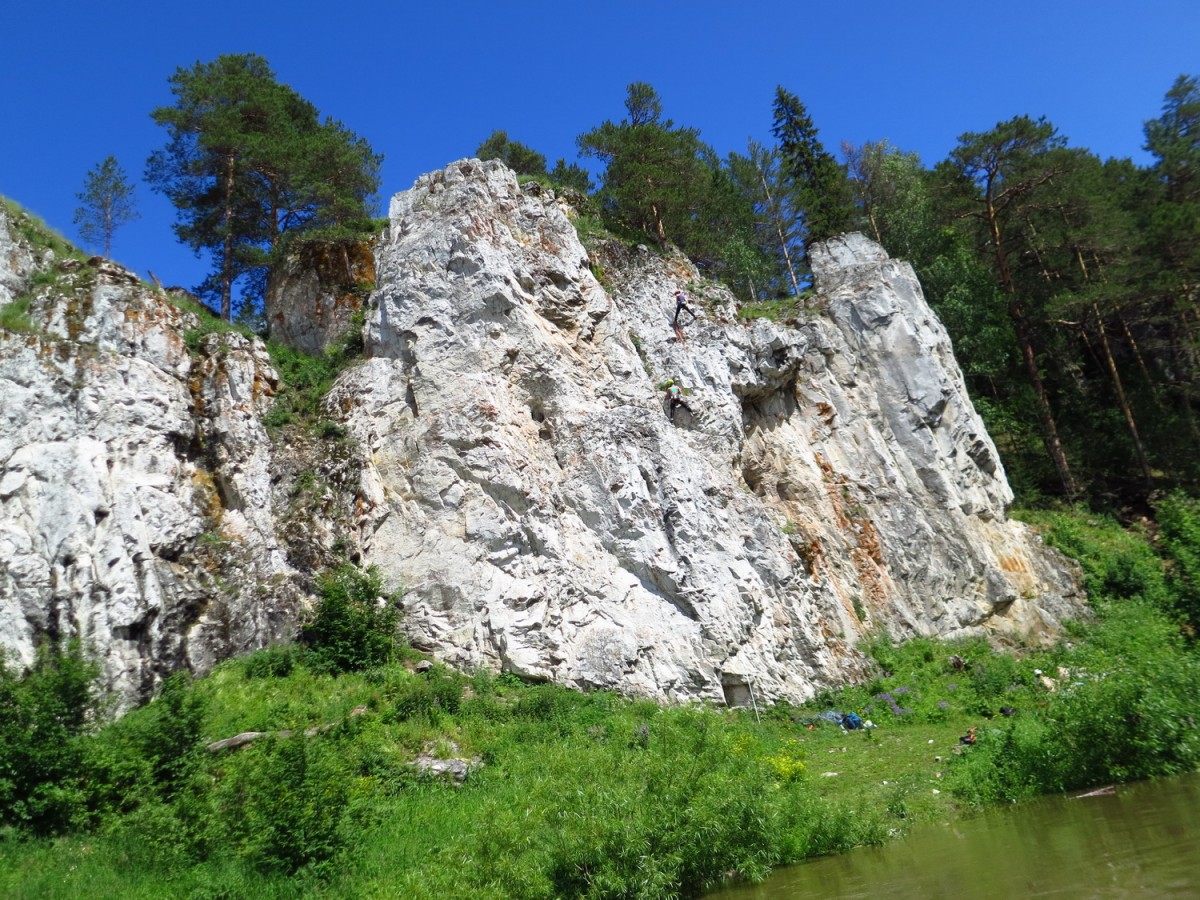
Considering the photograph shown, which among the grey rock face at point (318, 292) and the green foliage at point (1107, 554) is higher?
the grey rock face at point (318, 292)

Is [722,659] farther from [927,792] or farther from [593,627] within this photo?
[927,792]

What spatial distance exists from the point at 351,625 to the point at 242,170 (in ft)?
61.6

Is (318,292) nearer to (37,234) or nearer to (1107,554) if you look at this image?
(37,234)

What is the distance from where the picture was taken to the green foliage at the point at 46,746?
10.5 metres

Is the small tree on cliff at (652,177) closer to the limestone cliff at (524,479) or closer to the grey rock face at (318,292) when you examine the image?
the limestone cliff at (524,479)

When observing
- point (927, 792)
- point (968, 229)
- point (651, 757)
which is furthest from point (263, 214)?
point (968, 229)

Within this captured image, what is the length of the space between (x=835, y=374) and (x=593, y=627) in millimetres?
13806

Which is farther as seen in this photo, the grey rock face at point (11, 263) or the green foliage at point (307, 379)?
the green foliage at point (307, 379)

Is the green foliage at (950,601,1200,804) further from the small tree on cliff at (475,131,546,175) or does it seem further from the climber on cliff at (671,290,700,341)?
the small tree on cliff at (475,131,546,175)

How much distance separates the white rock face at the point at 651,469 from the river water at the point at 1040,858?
21.8 feet

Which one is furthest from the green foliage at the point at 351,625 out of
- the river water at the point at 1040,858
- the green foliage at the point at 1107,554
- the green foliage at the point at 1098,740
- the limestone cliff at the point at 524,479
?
the green foliage at the point at 1107,554

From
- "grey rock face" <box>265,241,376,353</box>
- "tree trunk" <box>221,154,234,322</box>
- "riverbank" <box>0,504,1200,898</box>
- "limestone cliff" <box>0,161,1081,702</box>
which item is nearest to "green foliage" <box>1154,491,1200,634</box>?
"limestone cliff" <box>0,161,1081,702</box>

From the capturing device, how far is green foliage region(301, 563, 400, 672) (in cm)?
1491

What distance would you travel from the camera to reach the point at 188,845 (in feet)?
31.5
